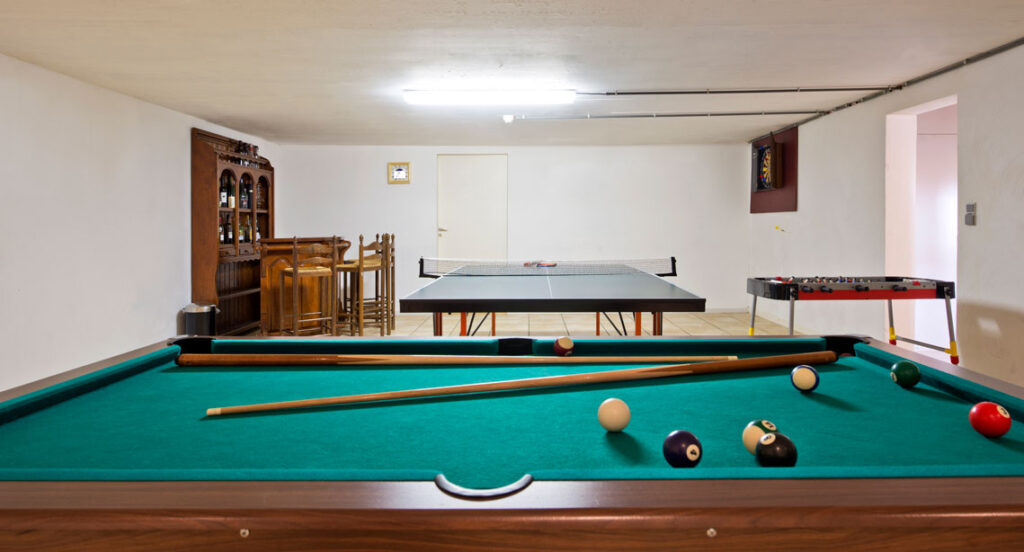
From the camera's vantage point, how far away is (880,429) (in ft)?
4.40

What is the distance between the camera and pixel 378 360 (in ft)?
6.68

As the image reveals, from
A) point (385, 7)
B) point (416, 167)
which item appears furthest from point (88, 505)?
point (416, 167)

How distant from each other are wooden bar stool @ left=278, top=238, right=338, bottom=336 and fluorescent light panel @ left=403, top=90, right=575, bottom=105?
63.1 inches

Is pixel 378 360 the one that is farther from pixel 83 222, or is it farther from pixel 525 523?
pixel 83 222

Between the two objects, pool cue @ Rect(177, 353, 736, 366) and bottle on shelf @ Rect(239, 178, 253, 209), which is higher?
bottle on shelf @ Rect(239, 178, 253, 209)

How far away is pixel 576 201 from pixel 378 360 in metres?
6.77

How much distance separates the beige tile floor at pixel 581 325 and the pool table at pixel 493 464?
4770 mm

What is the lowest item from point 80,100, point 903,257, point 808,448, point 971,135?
point 808,448

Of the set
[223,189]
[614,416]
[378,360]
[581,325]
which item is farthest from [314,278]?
[614,416]

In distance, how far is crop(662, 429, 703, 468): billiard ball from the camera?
3.55 feet

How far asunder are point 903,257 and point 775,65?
2201mm

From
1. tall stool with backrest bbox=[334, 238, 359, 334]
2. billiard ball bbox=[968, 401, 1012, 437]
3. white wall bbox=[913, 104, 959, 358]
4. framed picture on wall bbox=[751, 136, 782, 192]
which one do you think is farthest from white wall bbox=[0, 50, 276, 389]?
white wall bbox=[913, 104, 959, 358]

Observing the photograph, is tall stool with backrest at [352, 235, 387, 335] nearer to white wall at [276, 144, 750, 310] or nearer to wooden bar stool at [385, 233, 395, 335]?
wooden bar stool at [385, 233, 395, 335]

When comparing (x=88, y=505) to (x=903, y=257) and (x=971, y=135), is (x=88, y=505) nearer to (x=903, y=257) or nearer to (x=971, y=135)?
(x=971, y=135)
